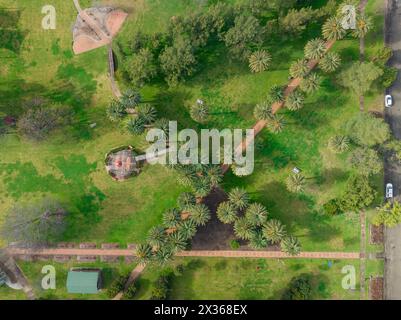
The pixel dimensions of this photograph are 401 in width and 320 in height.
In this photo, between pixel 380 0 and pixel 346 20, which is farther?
pixel 380 0

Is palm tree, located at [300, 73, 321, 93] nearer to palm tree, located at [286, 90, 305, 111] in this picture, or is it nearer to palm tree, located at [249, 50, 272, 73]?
palm tree, located at [286, 90, 305, 111]

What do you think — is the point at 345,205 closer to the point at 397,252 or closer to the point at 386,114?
the point at 397,252

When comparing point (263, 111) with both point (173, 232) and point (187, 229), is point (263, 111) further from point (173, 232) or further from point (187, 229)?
point (173, 232)

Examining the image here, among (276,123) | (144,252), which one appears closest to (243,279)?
(144,252)

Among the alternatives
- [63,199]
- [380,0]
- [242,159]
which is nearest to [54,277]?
[63,199]

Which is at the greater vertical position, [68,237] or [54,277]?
[68,237]
